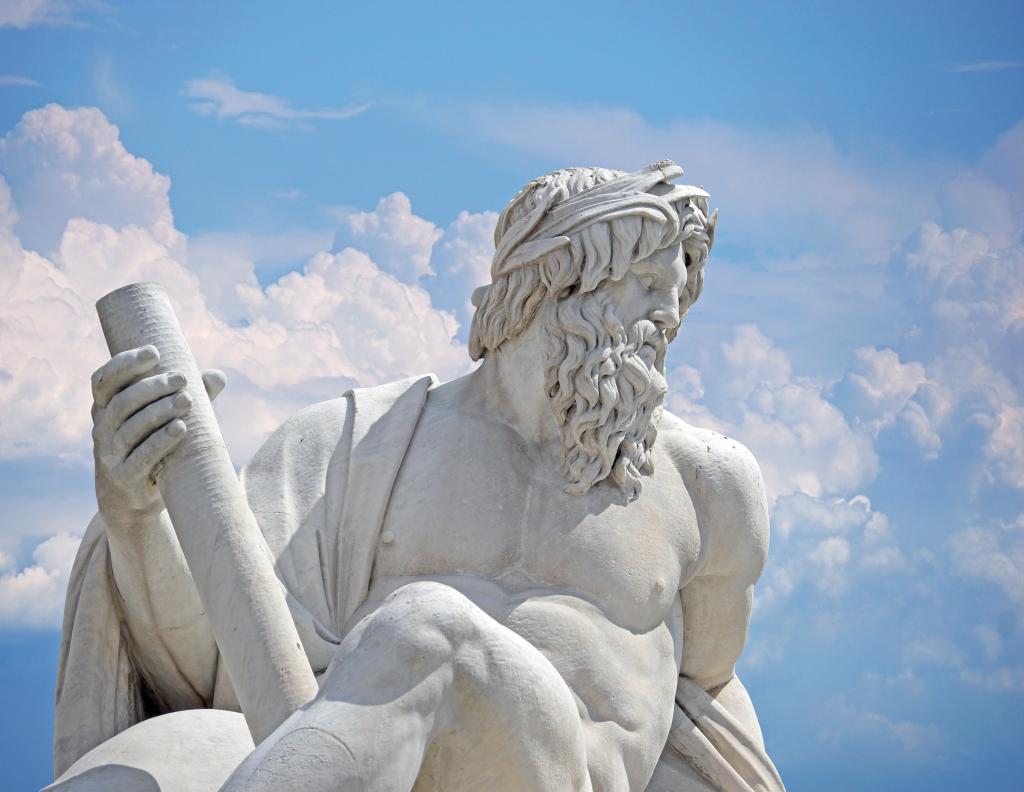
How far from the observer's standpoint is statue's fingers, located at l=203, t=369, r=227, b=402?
6133 millimetres

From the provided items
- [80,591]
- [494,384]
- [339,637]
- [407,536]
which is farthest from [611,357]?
[80,591]

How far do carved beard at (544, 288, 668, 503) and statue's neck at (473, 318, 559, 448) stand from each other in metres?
0.07

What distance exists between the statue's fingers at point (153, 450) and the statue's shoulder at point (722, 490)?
6.52 feet

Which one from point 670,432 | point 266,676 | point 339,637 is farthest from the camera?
point 670,432

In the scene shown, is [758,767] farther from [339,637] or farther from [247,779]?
[247,779]

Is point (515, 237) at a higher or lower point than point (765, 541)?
higher

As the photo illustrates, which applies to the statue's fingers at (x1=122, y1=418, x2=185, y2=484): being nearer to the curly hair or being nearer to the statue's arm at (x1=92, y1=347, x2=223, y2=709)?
the statue's arm at (x1=92, y1=347, x2=223, y2=709)

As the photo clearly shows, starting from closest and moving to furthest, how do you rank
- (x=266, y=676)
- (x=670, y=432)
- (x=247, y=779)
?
(x=247, y=779) < (x=266, y=676) < (x=670, y=432)

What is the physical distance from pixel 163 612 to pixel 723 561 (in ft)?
7.13

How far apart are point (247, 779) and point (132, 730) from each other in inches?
52.2

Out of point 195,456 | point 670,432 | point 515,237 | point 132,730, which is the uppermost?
point 515,237

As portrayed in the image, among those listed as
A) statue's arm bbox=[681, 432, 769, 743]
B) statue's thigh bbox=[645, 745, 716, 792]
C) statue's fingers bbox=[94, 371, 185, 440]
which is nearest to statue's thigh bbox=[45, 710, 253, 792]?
statue's fingers bbox=[94, 371, 185, 440]

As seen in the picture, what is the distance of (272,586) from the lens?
5785 mm

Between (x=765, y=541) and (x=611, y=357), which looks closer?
(x=611, y=357)
